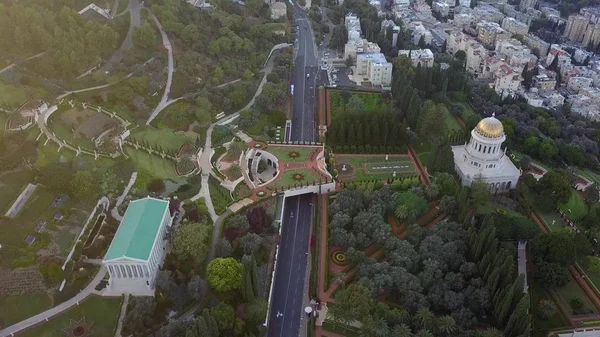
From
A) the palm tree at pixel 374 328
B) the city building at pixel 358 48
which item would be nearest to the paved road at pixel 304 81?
the city building at pixel 358 48

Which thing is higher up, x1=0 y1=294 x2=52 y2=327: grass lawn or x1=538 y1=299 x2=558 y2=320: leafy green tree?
x1=0 y1=294 x2=52 y2=327: grass lawn

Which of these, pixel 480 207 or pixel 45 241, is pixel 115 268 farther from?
pixel 480 207

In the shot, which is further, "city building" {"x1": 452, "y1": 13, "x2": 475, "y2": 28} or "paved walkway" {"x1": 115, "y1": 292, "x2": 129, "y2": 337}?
"city building" {"x1": 452, "y1": 13, "x2": 475, "y2": 28}

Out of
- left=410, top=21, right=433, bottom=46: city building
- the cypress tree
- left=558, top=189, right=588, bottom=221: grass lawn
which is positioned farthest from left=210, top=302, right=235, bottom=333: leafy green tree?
left=410, top=21, right=433, bottom=46: city building

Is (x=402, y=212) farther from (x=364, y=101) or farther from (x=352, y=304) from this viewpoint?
(x=364, y=101)

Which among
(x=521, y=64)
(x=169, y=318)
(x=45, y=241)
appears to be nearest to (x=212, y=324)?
(x=169, y=318)

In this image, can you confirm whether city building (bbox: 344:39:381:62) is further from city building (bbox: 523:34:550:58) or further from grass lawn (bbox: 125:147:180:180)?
grass lawn (bbox: 125:147:180:180)

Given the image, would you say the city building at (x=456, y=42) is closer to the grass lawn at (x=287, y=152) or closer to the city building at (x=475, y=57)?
the city building at (x=475, y=57)
